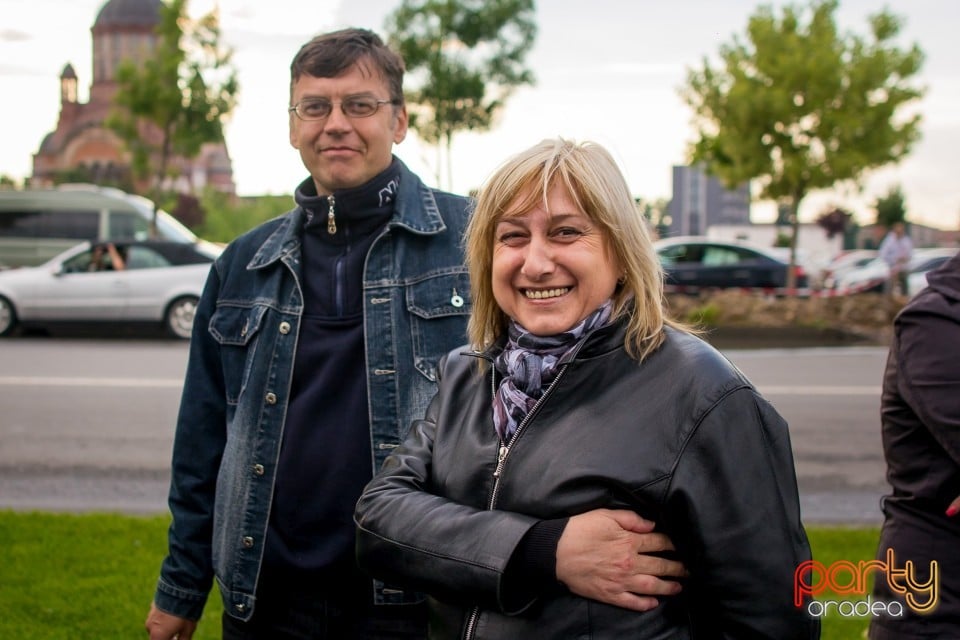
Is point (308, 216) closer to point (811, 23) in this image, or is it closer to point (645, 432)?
point (645, 432)

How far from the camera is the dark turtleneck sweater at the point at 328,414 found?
2.61 meters

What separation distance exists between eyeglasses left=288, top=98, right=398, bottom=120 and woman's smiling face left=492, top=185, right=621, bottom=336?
878 millimetres

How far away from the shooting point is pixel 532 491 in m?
1.90

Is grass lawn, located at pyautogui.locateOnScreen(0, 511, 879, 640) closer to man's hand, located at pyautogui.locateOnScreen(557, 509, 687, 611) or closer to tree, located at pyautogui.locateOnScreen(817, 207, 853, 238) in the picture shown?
man's hand, located at pyautogui.locateOnScreen(557, 509, 687, 611)

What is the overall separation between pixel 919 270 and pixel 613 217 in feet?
84.8

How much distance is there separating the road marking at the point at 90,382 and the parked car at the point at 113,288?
14.6 ft

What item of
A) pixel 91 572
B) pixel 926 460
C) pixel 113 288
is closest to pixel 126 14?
pixel 113 288

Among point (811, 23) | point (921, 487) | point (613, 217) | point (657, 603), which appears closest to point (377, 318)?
point (613, 217)

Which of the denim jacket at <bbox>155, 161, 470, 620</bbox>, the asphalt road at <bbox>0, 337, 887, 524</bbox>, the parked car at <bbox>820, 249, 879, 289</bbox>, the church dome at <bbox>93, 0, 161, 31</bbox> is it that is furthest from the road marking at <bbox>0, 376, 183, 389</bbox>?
the church dome at <bbox>93, 0, 161, 31</bbox>

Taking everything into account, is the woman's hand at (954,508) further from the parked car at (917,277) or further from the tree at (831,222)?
the tree at (831,222)

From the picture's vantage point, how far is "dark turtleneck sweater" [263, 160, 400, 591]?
2613mm

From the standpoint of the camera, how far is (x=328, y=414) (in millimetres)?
2688

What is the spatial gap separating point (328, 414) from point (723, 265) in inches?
783

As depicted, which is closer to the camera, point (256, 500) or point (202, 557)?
point (256, 500)
